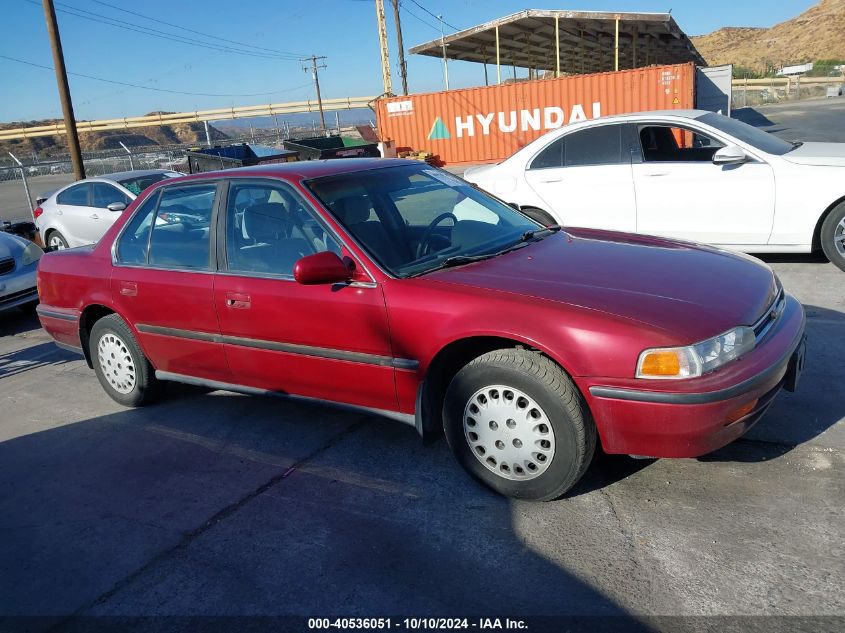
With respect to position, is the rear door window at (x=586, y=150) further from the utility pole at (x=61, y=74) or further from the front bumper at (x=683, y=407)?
the utility pole at (x=61, y=74)

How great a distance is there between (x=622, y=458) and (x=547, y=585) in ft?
3.64

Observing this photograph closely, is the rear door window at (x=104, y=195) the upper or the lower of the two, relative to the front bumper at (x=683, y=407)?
upper

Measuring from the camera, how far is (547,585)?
2.61 metres

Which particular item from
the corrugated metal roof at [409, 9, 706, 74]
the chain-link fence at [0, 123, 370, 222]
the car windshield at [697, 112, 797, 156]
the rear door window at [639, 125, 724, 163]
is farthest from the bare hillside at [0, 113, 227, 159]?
the car windshield at [697, 112, 797, 156]

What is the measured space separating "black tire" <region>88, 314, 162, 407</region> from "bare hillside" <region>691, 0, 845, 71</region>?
9425 centimetres

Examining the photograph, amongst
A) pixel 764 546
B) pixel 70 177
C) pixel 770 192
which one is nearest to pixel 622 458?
pixel 764 546

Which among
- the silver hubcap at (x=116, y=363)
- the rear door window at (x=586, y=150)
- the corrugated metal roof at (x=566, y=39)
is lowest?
the silver hubcap at (x=116, y=363)

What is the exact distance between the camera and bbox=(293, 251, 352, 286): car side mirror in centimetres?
336

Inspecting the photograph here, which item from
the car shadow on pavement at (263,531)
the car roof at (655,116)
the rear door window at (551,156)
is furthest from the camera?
the rear door window at (551,156)

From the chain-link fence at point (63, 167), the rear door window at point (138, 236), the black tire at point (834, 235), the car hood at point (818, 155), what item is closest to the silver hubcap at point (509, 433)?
the rear door window at point (138, 236)

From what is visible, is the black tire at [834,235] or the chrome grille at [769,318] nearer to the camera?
the chrome grille at [769,318]

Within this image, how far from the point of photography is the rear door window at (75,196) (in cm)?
1102

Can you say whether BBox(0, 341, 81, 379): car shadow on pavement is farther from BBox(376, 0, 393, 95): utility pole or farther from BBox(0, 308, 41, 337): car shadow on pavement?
BBox(376, 0, 393, 95): utility pole

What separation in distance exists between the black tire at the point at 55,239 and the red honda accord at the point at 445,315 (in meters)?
7.35
